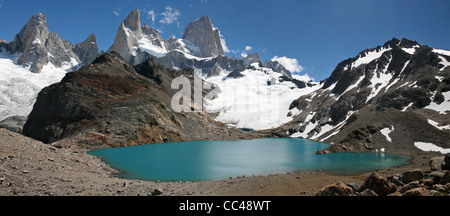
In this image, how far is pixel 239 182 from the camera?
2456 centimetres

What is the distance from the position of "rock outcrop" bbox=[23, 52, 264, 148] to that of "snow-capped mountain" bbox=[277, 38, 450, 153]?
50505 millimetres

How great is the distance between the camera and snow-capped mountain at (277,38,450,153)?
6756cm

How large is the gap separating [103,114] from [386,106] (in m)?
93.1

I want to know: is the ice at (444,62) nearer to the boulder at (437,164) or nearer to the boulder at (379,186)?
the boulder at (437,164)

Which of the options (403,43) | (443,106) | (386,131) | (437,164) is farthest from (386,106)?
(403,43)

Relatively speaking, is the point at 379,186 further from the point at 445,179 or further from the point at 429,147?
the point at 429,147

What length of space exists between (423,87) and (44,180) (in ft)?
364

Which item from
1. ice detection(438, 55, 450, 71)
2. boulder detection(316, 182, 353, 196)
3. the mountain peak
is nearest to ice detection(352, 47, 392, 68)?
the mountain peak

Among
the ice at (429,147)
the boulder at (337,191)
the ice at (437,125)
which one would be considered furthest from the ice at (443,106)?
the boulder at (337,191)

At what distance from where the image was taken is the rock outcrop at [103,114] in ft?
228

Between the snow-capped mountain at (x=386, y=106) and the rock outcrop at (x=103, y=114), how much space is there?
50.5m

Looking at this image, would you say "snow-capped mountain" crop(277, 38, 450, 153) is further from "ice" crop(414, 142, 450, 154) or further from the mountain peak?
"ice" crop(414, 142, 450, 154)
